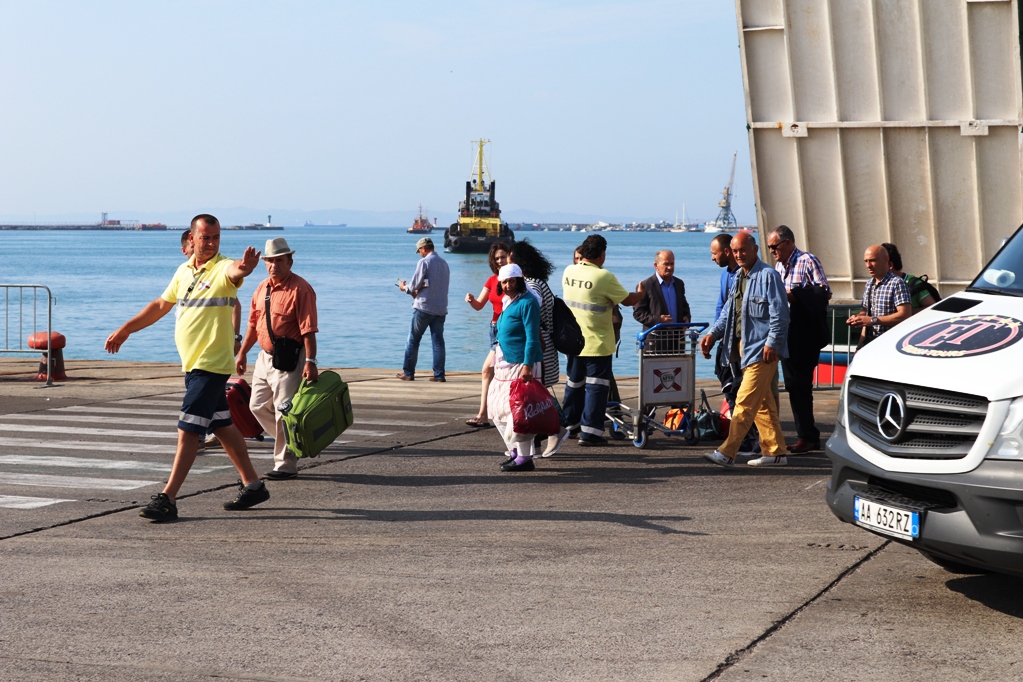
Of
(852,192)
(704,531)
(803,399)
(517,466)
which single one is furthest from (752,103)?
(704,531)

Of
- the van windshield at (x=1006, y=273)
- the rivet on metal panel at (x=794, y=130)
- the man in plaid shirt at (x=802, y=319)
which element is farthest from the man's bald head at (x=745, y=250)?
the rivet on metal panel at (x=794, y=130)

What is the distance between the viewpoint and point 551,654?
4.81 metres

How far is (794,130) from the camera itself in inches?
559

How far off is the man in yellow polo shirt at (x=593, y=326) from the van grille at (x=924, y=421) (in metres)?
4.72

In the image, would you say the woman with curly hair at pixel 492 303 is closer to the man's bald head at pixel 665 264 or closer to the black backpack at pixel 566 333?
the black backpack at pixel 566 333

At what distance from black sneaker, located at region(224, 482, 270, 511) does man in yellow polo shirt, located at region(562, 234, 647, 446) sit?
137 inches

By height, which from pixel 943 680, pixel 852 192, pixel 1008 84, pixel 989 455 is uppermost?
pixel 1008 84

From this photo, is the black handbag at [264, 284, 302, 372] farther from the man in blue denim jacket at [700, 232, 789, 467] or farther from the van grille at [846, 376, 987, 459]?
the van grille at [846, 376, 987, 459]

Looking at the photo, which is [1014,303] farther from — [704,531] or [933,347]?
[704,531]

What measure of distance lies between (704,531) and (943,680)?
2.57m

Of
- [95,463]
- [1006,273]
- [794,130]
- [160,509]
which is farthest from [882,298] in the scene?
[95,463]

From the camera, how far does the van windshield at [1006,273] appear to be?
19.6 feet

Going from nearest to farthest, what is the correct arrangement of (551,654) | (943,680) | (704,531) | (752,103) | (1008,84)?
(943,680)
(551,654)
(704,531)
(1008,84)
(752,103)

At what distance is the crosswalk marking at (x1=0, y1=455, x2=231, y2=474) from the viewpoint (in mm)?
9266
